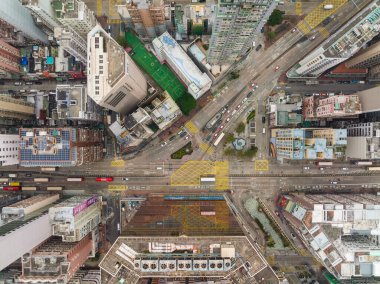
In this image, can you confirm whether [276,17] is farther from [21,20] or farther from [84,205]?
[84,205]

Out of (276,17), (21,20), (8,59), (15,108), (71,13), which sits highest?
(276,17)

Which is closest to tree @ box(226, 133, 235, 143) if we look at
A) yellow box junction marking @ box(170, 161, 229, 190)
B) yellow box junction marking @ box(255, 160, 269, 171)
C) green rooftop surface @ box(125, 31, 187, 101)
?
yellow box junction marking @ box(170, 161, 229, 190)

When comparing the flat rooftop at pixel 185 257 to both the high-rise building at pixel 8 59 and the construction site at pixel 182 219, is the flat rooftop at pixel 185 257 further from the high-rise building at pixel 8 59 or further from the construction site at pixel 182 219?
the high-rise building at pixel 8 59

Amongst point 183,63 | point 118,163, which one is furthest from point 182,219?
point 183,63

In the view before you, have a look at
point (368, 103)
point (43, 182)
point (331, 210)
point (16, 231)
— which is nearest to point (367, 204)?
point (331, 210)

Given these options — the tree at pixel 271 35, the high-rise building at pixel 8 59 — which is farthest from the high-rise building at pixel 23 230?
the tree at pixel 271 35

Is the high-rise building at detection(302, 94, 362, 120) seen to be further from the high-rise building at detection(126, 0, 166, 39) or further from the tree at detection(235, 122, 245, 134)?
the high-rise building at detection(126, 0, 166, 39)

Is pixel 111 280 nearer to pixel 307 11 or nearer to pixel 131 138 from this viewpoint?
pixel 131 138
